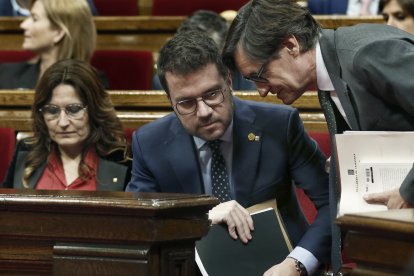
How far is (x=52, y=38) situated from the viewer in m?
3.00

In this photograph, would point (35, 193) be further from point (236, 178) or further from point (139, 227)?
point (236, 178)

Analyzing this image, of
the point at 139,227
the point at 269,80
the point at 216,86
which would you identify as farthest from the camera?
the point at 216,86

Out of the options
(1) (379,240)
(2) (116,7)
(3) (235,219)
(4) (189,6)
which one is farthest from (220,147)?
(2) (116,7)

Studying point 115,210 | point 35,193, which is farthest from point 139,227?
point 35,193

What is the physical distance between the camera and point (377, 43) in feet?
4.62

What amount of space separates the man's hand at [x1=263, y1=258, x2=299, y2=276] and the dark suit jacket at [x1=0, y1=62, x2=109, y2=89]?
163 cm

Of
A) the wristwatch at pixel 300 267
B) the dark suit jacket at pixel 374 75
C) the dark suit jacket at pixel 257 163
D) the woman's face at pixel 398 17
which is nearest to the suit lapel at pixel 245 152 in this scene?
the dark suit jacket at pixel 257 163

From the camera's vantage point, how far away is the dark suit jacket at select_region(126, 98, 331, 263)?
1810mm

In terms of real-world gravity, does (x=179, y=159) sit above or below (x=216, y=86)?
below

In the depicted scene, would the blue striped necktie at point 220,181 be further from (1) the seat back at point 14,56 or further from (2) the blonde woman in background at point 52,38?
(1) the seat back at point 14,56

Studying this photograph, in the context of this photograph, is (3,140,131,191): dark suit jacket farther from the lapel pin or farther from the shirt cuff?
the shirt cuff

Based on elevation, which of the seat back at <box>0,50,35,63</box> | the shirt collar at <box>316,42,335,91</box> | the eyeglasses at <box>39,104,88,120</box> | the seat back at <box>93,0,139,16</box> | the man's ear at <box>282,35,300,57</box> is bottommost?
the seat back at <box>0,50,35,63</box>

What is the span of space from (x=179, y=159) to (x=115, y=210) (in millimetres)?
574

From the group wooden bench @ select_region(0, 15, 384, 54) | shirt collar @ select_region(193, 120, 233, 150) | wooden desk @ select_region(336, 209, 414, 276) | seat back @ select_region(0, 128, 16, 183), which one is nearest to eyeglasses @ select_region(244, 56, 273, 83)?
shirt collar @ select_region(193, 120, 233, 150)
